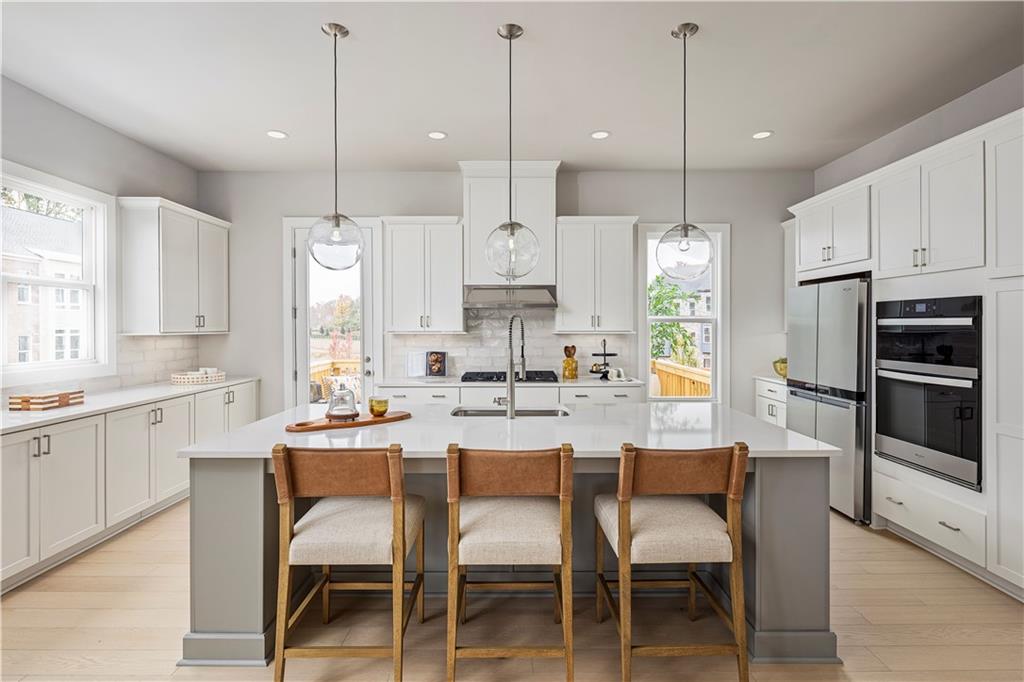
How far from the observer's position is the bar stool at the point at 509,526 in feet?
6.33

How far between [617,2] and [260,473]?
2.52 metres

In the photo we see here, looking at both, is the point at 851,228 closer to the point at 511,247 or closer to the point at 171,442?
the point at 511,247

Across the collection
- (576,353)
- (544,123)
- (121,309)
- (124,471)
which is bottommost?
(124,471)

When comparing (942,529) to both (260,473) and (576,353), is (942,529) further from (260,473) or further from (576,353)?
(260,473)

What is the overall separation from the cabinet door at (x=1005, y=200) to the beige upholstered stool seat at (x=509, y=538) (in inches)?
100

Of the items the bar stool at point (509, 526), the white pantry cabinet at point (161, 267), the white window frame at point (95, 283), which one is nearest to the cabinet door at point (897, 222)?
the bar stool at point (509, 526)

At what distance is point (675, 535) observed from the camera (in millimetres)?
2002

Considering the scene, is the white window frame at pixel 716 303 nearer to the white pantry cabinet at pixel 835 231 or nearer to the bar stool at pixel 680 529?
the white pantry cabinet at pixel 835 231

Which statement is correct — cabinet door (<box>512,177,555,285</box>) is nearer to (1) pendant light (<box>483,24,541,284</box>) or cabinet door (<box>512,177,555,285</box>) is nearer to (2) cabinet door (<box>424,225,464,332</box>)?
(2) cabinet door (<box>424,225,464,332</box>)

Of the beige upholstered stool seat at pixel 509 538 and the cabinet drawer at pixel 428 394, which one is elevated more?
the cabinet drawer at pixel 428 394

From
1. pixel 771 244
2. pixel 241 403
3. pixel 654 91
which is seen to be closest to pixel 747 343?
pixel 771 244

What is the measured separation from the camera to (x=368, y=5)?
250 centimetres

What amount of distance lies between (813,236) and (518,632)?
361 centimetres

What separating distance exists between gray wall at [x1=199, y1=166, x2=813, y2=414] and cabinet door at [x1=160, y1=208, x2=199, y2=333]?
1.79 feet
